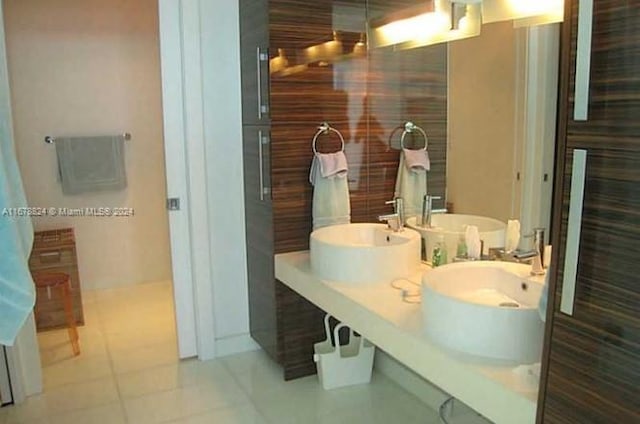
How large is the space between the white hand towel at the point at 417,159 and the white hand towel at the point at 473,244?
1.69 ft

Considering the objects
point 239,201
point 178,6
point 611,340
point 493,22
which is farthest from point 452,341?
point 178,6

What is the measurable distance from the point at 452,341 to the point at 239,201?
182 centimetres

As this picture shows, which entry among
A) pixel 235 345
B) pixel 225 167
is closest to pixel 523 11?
pixel 225 167

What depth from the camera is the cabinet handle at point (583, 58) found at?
107 centimetres

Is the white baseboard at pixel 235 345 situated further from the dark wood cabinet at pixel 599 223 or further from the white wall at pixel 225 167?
the dark wood cabinet at pixel 599 223

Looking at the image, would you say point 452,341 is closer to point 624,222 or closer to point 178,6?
point 624,222

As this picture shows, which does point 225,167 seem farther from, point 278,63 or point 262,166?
point 278,63

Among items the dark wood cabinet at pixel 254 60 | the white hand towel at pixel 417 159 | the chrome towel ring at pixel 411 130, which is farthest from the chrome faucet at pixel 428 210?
the dark wood cabinet at pixel 254 60

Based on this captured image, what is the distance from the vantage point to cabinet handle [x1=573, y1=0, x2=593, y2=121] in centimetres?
107

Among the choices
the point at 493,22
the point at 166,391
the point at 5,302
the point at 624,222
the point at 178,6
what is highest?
the point at 178,6

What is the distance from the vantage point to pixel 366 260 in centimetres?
227

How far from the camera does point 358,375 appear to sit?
9.36 feet

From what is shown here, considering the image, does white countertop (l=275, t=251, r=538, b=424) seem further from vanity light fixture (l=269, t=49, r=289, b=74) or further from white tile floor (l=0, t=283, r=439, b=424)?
vanity light fixture (l=269, t=49, r=289, b=74)

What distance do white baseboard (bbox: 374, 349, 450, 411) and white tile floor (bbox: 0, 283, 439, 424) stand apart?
0.04 metres
